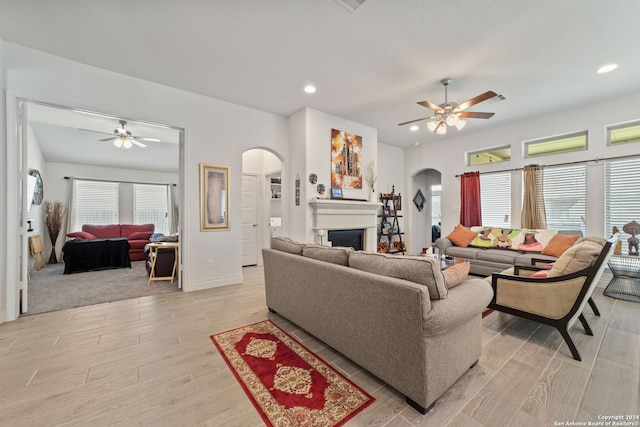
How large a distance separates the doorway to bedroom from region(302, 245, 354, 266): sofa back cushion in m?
2.38

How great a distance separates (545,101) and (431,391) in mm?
5107

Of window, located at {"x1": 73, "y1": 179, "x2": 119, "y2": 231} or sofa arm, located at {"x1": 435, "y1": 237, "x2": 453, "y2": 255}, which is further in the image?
window, located at {"x1": 73, "y1": 179, "x2": 119, "y2": 231}

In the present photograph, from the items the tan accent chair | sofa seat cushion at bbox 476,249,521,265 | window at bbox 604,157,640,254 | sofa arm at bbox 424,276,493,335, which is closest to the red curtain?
sofa seat cushion at bbox 476,249,521,265

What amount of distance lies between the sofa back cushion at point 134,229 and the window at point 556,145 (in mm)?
9631

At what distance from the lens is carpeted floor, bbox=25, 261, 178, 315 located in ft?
11.0

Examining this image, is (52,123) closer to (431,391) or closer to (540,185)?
(431,391)

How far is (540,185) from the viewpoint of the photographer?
496cm

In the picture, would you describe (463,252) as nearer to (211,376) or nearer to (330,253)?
(330,253)

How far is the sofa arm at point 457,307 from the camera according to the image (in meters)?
1.42

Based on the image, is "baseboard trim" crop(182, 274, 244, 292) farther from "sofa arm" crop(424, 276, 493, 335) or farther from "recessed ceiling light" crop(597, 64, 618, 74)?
"recessed ceiling light" crop(597, 64, 618, 74)

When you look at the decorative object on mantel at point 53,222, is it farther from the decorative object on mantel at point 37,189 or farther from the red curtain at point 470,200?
the red curtain at point 470,200

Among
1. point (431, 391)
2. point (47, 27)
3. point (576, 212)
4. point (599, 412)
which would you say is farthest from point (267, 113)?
point (576, 212)

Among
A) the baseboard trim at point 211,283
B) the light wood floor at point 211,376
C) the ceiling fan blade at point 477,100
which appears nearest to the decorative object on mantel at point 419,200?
the ceiling fan blade at point 477,100

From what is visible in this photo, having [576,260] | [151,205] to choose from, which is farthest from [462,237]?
[151,205]
